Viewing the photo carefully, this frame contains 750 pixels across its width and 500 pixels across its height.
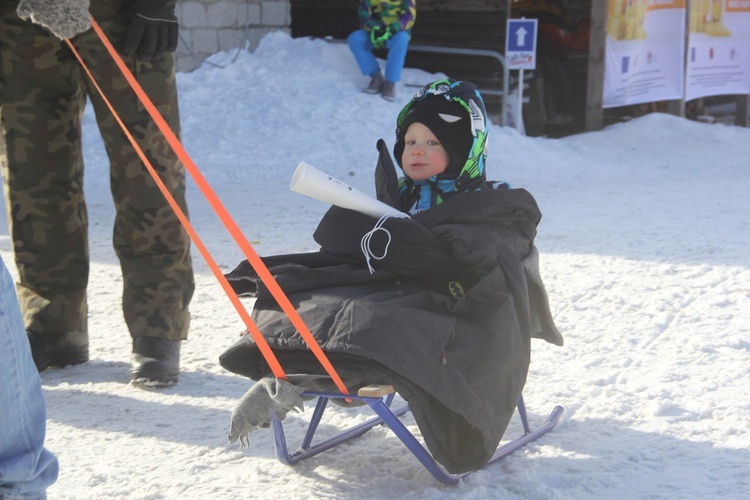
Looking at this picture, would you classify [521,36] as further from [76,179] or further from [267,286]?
[267,286]

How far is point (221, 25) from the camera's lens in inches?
412

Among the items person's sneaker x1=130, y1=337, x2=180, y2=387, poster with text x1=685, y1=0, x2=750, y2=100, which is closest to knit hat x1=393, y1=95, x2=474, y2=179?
person's sneaker x1=130, y1=337, x2=180, y2=387

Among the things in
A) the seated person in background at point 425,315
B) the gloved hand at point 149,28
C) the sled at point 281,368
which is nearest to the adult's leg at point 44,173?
the gloved hand at point 149,28

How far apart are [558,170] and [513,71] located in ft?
9.49

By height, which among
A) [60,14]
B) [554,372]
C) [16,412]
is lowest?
[554,372]

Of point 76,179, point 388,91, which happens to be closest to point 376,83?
point 388,91

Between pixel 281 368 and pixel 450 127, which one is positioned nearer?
pixel 281 368

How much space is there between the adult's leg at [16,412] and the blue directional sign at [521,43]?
8278 mm

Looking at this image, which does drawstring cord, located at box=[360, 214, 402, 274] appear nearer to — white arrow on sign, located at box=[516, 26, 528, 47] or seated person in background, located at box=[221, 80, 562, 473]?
seated person in background, located at box=[221, 80, 562, 473]

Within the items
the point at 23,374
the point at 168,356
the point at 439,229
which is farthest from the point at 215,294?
the point at 23,374

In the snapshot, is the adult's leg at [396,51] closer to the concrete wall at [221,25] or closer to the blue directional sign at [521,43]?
the blue directional sign at [521,43]

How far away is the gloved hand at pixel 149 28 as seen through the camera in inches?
124

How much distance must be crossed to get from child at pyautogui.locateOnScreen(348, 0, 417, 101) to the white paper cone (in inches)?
297

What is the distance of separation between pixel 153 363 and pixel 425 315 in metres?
1.34
